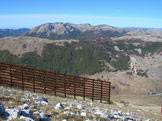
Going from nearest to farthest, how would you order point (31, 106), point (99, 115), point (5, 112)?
point (5, 112) → point (31, 106) → point (99, 115)

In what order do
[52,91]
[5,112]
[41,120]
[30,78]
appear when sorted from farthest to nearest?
[52,91], [30,78], [41,120], [5,112]

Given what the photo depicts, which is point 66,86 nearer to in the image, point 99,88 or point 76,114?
point 99,88

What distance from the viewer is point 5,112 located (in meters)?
12.4

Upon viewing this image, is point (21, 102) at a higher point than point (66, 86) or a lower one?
higher

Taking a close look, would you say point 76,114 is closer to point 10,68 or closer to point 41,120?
point 41,120

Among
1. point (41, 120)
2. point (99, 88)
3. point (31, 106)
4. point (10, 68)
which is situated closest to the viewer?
point (41, 120)

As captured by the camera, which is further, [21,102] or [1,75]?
[1,75]

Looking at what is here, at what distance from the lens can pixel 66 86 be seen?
35.4 metres

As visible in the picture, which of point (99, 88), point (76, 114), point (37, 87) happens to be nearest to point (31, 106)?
point (76, 114)

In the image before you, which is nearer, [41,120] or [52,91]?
[41,120]

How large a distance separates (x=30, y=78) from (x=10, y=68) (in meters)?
2.67

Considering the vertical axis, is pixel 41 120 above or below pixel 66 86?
above

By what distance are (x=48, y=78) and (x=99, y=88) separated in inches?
253

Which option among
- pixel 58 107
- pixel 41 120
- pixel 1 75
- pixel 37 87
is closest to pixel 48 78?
pixel 37 87
